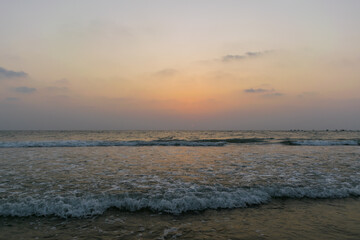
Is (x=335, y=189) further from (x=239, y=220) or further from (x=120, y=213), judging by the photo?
(x=120, y=213)

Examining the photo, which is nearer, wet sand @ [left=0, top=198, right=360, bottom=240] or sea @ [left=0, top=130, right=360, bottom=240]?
wet sand @ [left=0, top=198, right=360, bottom=240]

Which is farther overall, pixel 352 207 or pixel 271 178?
pixel 271 178

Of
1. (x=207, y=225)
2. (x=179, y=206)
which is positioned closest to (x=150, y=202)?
(x=179, y=206)

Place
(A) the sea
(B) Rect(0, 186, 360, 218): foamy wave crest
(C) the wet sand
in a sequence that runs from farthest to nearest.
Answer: (B) Rect(0, 186, 360, 218): foamy wave crest, (A) the sea, (C) the wet sand

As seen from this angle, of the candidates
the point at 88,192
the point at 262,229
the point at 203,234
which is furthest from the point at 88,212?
the point at 262,229

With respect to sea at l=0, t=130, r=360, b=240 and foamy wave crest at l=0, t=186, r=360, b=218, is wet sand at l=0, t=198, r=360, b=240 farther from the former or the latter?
foamy wave crest at l=0, t=186, r=360, b=218

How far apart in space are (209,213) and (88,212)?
4.14 meters

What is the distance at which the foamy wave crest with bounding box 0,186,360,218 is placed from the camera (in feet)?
24.4

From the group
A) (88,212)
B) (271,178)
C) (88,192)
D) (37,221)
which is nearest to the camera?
(37,221)

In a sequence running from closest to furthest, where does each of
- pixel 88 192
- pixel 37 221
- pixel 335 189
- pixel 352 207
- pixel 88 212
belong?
pixel 37 221, pixel 88 212, pixel 352 207, pixel 88 192, pixel 335 189

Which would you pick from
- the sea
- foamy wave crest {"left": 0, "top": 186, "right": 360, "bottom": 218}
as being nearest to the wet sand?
the sea

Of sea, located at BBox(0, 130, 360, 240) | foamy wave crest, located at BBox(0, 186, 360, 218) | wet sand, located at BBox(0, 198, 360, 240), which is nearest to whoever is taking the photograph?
wet sand, located at BBox(0, 198, 360, 240)

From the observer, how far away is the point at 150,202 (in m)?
8.09

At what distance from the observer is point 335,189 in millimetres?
9711
